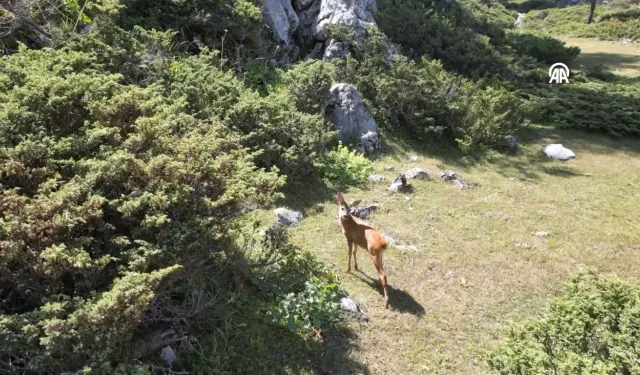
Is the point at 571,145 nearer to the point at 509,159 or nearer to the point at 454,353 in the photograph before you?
the point at 509,159

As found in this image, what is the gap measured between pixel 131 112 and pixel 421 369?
14.4 feet

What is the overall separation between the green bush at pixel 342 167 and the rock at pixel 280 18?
533 centimetres

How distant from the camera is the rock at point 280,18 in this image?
13.7 meters

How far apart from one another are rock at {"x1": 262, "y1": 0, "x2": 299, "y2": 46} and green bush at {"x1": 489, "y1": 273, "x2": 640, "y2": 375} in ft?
38.7

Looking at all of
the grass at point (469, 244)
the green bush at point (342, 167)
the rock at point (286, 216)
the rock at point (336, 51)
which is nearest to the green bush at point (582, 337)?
the grass at point (469, 244)

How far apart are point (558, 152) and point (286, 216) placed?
28.7 ft

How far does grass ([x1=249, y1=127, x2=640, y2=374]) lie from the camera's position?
560cm

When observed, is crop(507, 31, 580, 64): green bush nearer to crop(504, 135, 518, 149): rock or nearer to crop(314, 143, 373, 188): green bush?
crop(504, 135, 518, 149): rock

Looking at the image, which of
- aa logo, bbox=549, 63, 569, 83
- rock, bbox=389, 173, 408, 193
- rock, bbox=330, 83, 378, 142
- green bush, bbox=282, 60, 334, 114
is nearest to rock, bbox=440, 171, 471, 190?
rock, bbox=389, 173, 408, 193

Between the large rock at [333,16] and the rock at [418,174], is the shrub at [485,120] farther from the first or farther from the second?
the large rock at [333,16]

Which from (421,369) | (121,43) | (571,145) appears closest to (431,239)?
(421,369)

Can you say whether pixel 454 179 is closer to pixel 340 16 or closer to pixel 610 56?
pixel 340 16

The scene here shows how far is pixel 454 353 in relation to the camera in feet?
17.9

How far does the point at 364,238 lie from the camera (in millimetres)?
6199
